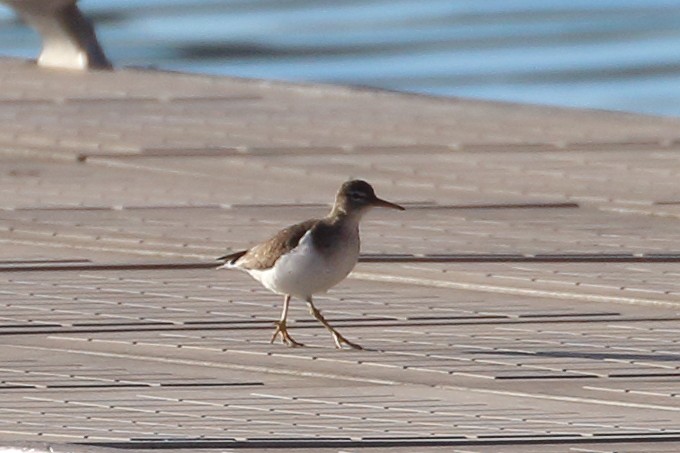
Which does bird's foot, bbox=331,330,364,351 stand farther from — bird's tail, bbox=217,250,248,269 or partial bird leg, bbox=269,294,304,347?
bird's tail, bbox=217,250,248,269

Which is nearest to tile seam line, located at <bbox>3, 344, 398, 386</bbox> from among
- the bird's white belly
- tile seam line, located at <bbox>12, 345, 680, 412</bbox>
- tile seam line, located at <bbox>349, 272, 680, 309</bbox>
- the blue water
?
tile seam line, located at <bbox>12, 345, 680, 412</bbox>

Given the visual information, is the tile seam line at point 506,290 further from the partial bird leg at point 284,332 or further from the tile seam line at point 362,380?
the tile seam line at point 362,380

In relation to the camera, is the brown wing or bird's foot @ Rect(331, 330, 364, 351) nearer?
bird's foot @ Rect(331, 330, 364, 351)

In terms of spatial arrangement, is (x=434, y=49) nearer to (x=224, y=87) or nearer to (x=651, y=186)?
(x=224, y=87)

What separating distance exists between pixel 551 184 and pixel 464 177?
0.29 m

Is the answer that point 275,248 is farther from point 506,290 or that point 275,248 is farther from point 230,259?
point 506,290

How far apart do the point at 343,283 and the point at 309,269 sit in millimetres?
624

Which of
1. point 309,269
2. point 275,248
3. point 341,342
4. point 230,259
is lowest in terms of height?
point 341,342

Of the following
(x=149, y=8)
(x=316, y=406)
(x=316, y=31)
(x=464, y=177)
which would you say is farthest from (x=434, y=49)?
(x=316, y=406)

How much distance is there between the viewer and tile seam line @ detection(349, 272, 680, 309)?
5.51 meters

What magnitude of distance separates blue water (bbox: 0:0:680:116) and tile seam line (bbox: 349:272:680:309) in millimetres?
8484

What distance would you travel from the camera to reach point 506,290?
564cm

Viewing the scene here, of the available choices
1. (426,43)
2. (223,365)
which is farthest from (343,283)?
(426,43)

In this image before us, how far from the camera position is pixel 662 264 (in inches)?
233
